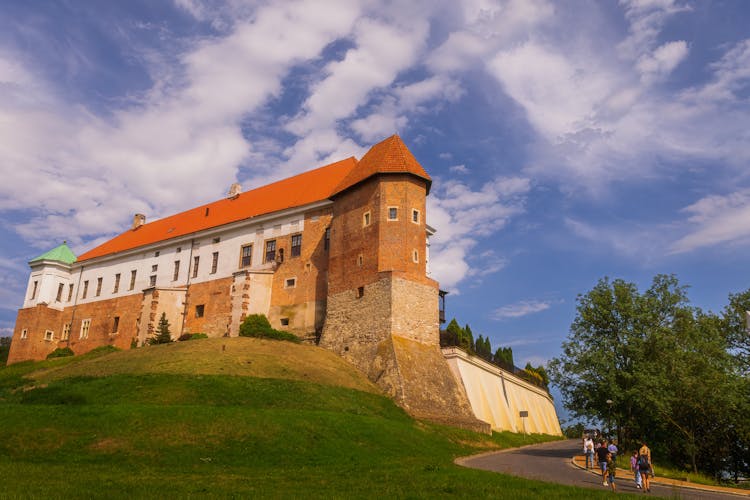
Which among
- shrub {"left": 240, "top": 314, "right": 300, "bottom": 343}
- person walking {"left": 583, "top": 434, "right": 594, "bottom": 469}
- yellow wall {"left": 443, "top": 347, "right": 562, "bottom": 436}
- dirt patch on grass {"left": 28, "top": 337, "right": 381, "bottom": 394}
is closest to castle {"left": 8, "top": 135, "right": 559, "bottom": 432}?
yellow wall {"left": 443, "top": 347, "right": 562, "bottom": 436}

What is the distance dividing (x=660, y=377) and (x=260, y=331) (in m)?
23.6

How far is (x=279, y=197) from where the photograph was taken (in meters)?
51.2

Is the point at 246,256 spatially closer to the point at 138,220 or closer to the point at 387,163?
the point at 387,163

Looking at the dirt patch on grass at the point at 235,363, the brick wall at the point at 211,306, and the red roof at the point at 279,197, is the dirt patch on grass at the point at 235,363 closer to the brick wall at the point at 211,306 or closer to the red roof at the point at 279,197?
the brick wall at the point at 211,306

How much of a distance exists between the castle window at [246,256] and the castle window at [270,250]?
1699mm

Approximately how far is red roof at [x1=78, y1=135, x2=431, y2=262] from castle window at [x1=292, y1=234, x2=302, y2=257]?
250 centimetres

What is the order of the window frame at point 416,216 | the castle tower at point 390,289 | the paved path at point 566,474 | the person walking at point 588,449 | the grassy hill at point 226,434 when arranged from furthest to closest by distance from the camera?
the window frame at point 416,216 → the castle tower at point 390,289 → the person walking at point 588,449 → the paved path at point 566,474 → the grassy hill at point 226,434

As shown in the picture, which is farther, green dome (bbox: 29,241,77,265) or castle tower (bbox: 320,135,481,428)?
green dome (bbox: 29,241,77,265)

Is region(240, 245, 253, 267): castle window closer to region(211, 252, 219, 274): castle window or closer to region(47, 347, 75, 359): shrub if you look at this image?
region(211, 252, 219, 274): castle window

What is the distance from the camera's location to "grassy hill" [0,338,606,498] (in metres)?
13.8

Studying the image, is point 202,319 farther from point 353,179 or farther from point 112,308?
point 353,179

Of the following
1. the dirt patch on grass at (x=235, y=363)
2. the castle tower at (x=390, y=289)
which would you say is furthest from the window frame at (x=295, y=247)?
the dirt patch on grass at (x=235, y=363)

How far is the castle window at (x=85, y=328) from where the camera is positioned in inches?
2189

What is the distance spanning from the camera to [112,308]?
179ft
